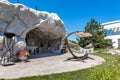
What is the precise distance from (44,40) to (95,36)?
12.5 meters

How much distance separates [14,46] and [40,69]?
4635 mm

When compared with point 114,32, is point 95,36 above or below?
below

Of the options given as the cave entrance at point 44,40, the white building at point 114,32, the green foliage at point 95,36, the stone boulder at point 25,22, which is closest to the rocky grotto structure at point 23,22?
the stone boulder at point 25,22

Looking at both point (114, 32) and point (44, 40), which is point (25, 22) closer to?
point (44, 40)

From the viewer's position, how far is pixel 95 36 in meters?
39.9

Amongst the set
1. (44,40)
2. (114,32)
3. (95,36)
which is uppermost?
(114,32)

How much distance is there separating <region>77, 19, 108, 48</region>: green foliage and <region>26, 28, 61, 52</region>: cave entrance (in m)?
11.1

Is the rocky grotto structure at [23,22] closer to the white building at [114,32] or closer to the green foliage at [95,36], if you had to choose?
the green foliage at [95,36]

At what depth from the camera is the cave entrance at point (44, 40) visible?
27.9 metres

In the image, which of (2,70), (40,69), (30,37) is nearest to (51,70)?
(40,69)

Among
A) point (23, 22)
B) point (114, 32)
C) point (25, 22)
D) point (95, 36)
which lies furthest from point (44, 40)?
point (114, 32)

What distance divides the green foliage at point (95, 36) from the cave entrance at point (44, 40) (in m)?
11.1

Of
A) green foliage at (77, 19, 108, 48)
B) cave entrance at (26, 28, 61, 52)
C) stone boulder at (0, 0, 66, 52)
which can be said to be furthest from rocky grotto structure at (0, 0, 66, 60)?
green foliage at (77, 19, 108, 48)

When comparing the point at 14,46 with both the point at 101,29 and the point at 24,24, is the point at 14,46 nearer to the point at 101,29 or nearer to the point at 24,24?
the point at 24,24
